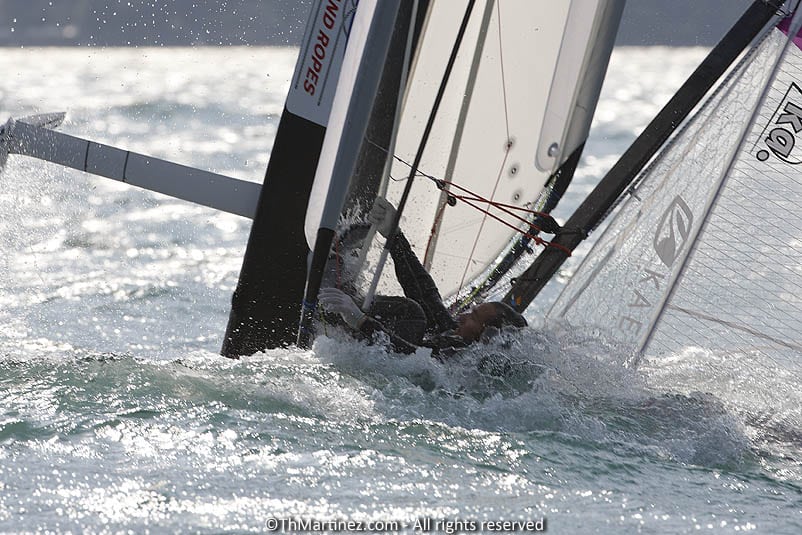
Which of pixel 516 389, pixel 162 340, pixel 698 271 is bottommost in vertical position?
pixel 162 340

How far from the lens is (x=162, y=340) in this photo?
3.21m

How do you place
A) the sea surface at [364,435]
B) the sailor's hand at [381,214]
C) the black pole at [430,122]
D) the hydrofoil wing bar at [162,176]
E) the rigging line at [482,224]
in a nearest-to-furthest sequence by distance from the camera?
the sea surface at [364,435], the black pole at [430,122], the sailor's hand at [381,214], the hydrofoil wing bar at [162,176], the rigging line at [482,224]

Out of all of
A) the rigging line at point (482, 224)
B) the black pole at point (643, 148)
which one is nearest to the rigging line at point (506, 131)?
the rigging line at point (482, 224)

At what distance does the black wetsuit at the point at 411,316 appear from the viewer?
244cm

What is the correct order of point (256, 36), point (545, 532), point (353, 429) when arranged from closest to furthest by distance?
point (545, 532) < point (353, 429) < point (256, 36)

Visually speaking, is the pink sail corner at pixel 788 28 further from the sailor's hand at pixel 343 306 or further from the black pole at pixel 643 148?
the sailor's hand at pixel 343 306

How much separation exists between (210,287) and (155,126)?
5.61 metres

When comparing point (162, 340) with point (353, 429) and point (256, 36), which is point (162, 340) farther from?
point (256, 36)

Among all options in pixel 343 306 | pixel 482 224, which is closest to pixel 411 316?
pixel 343 306

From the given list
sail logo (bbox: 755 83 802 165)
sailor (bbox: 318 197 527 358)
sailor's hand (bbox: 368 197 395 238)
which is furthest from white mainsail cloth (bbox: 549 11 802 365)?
sailor's hand (bbox: 368 197 395 238)

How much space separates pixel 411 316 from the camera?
245 cm

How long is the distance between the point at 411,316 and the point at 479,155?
0.67m

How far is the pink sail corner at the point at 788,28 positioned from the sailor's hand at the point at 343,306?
1177mm

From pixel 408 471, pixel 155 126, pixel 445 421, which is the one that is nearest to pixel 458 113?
pixel 445 421
